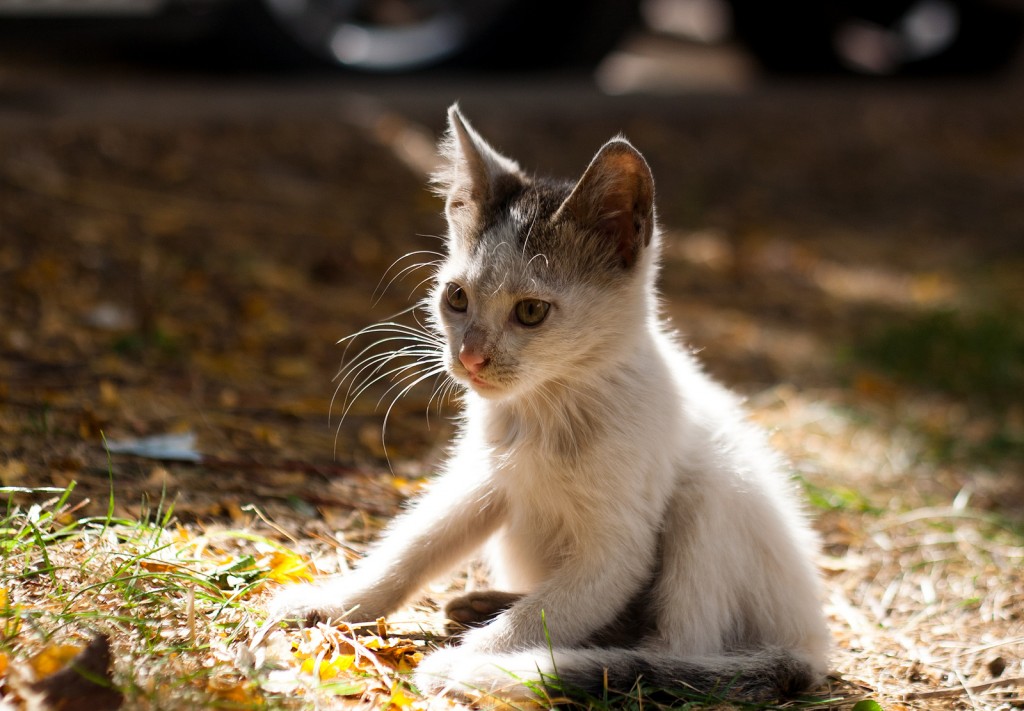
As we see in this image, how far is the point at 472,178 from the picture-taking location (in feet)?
9.90

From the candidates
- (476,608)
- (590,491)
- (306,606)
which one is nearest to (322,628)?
(306,606)

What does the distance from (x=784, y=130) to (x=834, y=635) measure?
6585mm

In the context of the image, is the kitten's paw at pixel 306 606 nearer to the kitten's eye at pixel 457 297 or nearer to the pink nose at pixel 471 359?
the pink nose at pixel 471 359

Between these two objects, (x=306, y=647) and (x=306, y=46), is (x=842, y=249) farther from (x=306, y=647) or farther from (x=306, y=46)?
(x=306, y=647)

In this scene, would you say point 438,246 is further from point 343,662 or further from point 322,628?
point 343,662

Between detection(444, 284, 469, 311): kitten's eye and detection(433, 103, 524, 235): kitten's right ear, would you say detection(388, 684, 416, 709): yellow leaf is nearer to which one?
detection(444, 284, 469, 311): kitten's eye

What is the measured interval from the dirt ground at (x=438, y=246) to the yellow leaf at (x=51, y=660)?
2.95 feet

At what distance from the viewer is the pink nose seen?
2.66m

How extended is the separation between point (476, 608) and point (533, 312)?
2.83 ft

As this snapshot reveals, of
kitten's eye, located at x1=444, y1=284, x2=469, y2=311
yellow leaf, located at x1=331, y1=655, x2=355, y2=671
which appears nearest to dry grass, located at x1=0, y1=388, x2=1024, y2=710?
yellow leaf, located at x1=331, y1=655, x2=355, y2=671

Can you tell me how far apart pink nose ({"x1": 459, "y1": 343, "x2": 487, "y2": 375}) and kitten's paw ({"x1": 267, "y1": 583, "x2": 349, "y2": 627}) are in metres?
0.76

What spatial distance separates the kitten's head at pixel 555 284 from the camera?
2703 millimetres

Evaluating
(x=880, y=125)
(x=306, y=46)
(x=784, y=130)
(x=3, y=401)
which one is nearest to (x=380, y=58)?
(x=306, y=46)

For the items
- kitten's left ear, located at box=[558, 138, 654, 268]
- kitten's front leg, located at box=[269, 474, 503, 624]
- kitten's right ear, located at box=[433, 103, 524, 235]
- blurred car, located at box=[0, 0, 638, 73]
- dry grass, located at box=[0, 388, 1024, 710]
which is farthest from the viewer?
blurred car, located at box=[0, 0, 638, 73]
